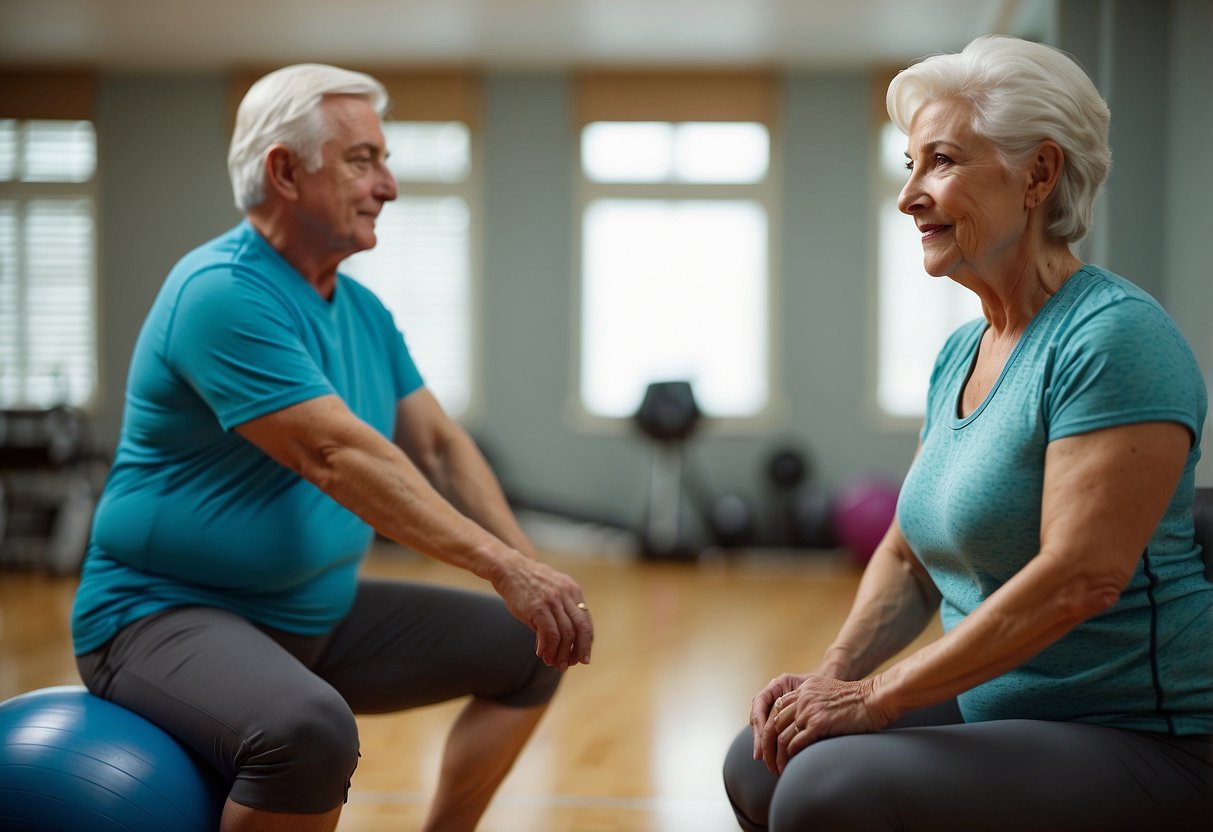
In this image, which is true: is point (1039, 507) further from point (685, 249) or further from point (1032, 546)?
point (685, 249)

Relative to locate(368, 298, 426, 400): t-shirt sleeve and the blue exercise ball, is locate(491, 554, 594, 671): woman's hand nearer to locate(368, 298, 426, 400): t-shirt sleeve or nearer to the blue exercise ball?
the blue exercise ball

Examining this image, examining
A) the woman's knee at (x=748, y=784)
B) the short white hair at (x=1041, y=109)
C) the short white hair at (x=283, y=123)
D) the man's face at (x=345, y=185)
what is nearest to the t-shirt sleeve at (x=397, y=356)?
the man's face at (x=345, y=185)

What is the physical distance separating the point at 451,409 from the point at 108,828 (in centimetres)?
533

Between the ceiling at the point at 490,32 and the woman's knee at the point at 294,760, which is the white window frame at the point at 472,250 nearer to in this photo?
the ceiling at the point at 490,32

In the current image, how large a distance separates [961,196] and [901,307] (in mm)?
5432

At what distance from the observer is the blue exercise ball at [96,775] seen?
1.24 m

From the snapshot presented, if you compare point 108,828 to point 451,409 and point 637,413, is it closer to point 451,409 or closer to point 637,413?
point 637,413

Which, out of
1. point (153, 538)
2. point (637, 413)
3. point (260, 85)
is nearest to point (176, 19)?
point (637, 413)

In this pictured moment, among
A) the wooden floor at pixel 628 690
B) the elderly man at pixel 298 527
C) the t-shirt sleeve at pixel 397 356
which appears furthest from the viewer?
the wooden floor at pixel 628 690

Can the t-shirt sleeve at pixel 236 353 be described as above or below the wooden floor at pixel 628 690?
above

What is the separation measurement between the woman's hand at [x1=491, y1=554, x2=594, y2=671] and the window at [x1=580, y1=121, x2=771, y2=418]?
5.08 metres

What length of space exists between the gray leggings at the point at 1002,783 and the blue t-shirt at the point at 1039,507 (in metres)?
0.05

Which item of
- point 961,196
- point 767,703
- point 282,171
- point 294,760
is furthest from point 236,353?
point 961,196

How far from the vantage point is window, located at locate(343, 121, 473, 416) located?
6.48 meters
